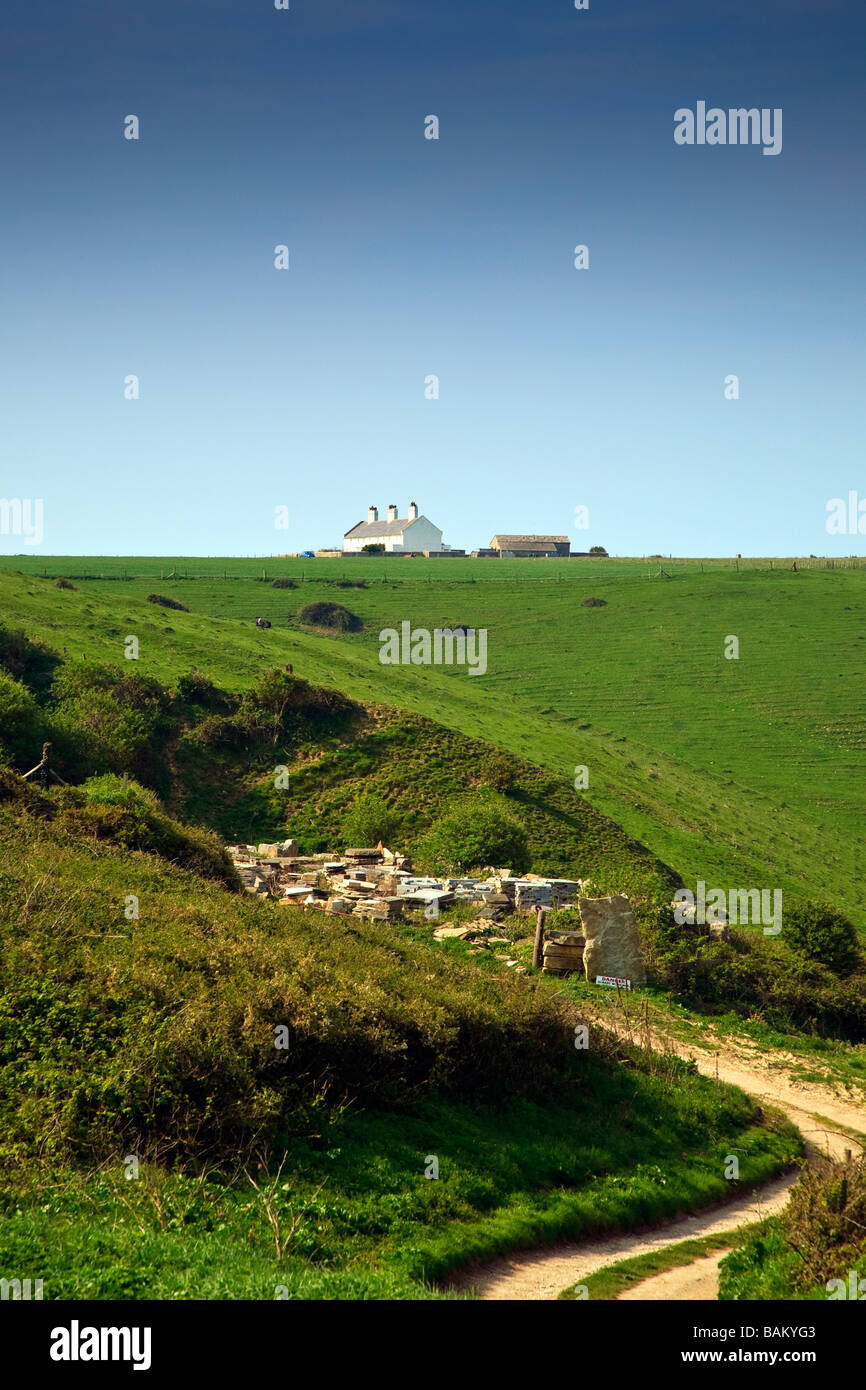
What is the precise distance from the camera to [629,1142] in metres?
17.9

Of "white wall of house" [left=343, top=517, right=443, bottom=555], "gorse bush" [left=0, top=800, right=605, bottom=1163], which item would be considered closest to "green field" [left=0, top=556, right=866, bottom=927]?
"white wall of house" [left=343, top=517, right=443, bottom=555]

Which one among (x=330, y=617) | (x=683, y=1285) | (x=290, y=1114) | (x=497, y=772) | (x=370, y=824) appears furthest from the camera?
(x=330, y=617)

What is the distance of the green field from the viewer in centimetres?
5922

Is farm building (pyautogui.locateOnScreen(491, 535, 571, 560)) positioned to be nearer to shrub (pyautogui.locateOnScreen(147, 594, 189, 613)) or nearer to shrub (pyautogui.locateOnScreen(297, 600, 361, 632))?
shrub (pyautogui.locateOnScreen(297, 600, 361, 632))

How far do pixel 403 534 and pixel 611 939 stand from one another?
119 m

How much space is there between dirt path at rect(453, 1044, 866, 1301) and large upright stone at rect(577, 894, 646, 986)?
167 inches

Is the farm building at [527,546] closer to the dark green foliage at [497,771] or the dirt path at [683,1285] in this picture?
the dark green foliage at [497,771]

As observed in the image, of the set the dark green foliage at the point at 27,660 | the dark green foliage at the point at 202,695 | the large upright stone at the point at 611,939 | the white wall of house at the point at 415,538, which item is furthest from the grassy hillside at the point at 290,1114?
the white wall of house at the point at 415,538

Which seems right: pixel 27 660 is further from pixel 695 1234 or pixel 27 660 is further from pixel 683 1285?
pixel 683 1285

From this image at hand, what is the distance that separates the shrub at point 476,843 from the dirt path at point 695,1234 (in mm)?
16546

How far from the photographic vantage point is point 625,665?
8656 centimetres

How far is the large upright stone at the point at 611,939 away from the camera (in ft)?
89.9

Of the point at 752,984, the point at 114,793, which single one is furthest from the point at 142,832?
the point at 752,984

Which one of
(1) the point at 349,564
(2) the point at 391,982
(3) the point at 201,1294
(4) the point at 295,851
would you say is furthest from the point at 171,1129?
(1) the point at 349,564
